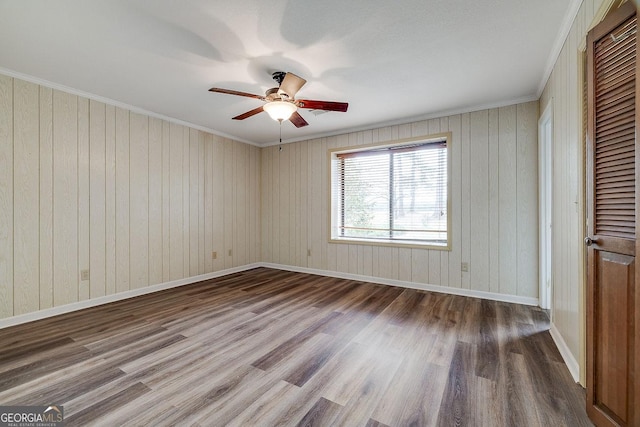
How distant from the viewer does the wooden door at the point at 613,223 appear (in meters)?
1.16

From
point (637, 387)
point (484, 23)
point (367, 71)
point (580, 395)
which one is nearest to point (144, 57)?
point (367, 71)

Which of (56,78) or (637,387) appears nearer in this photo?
(637,387)

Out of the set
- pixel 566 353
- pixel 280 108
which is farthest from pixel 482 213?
pixel 280 108

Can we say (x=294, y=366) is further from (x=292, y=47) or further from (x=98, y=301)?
(x=98, y=301)

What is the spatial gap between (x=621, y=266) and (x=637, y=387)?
501mm

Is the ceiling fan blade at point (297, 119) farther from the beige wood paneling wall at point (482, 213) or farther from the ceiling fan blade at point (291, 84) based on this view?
the beige wood paneling wall at point (482, 213)

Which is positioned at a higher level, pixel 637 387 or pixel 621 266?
pixel 621 266

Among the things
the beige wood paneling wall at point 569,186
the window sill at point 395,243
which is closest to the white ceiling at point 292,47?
the beige wood paneling wall at point 569,186

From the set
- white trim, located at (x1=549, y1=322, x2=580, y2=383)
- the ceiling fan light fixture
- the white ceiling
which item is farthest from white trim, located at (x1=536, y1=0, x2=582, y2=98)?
white trim, located at (x1=549, y1=322, x2=580, y2=383)

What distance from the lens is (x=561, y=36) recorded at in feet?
6.57

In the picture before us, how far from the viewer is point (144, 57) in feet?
7.52

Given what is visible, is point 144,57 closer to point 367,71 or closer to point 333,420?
point 367,71

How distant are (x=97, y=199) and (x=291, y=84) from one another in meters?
2.75

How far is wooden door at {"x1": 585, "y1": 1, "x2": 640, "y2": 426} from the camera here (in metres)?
1.16
